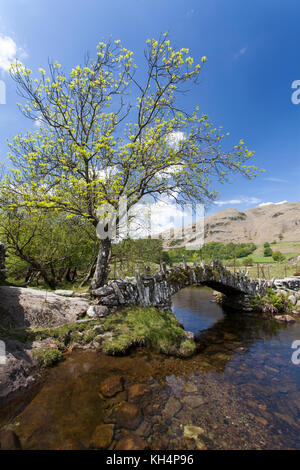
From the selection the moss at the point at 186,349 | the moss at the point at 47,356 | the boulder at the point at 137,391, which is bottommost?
the moss at the point at 186,349

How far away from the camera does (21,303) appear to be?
763cm

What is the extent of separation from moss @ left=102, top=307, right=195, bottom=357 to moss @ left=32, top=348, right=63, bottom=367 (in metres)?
1.61

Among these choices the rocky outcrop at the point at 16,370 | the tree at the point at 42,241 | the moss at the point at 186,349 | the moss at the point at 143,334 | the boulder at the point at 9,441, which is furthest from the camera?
the tree at the point at 42,241

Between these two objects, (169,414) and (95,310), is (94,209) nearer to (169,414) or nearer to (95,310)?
(95,310)

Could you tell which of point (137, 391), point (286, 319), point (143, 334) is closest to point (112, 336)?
point (143, 334)

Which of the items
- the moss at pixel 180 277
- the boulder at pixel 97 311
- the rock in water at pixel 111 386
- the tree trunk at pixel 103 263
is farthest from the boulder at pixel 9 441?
the moss at pixel 180 277

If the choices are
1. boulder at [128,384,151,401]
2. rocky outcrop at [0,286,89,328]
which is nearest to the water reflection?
boulder at [128,384,151,401]

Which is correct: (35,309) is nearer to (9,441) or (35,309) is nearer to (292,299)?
(9,441)

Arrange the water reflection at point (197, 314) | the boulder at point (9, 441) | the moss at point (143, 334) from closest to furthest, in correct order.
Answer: the boulder at point (9, 441) < the moss at point (143, 334) < the water reflection at point (197, 314)

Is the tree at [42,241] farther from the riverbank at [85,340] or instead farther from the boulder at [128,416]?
the boulder at [128,416]

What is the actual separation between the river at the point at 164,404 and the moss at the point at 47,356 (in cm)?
25

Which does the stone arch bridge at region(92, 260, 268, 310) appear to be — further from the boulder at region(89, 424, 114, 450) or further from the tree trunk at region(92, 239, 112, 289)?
the boulder at region(89, 424, 114, 450)

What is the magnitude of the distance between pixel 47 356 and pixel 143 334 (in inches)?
144

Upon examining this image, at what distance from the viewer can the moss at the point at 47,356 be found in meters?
5.91
